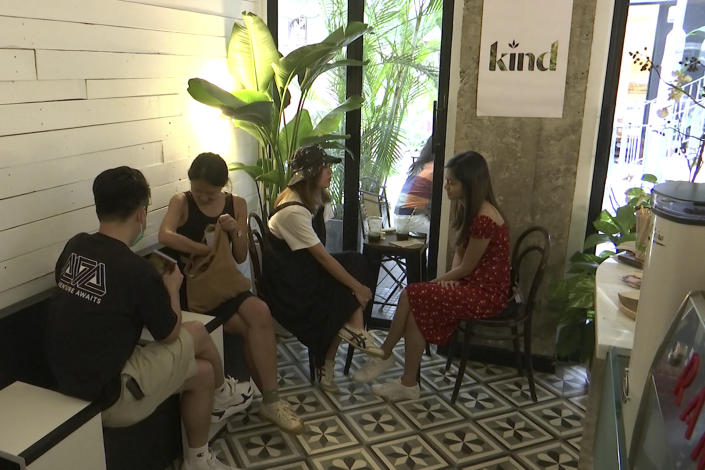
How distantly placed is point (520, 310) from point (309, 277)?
1.07m

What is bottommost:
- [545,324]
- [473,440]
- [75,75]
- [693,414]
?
[473,440]

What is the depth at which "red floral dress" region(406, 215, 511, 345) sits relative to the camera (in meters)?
2.91

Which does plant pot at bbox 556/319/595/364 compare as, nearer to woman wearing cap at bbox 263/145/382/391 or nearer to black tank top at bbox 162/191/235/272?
woman wearing cap at bbox 263/145/382/391

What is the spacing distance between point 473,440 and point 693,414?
6.18ft

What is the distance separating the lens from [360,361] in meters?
3.46

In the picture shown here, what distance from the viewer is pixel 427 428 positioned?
2.84 m

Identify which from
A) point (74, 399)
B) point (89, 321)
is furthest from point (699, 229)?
point (74, 399)

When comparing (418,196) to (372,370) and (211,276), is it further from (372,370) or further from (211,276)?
(211,276)

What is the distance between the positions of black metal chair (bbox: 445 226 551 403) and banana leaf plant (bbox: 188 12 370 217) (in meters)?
1.18

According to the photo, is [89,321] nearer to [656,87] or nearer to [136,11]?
[136,11]

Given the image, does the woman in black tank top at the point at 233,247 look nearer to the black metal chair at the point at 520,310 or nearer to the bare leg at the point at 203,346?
the bare leg at the point at 203,346

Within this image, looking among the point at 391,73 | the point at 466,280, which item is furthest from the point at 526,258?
the point at 391,73

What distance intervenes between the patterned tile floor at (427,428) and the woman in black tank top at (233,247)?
0.48 feet

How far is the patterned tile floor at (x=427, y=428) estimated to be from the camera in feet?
8.52
